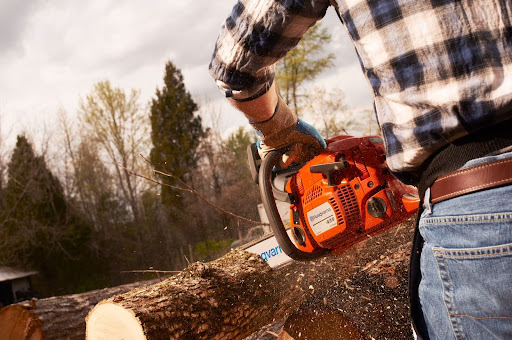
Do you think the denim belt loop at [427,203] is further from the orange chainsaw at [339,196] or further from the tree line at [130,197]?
the tree line at [130,197]

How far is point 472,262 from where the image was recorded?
0.81 metres

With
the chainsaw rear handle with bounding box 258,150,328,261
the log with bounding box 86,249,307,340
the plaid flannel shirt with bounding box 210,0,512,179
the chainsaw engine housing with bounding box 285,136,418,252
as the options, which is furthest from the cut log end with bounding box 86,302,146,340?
the plaid flannel shirt with bounding box 210,0,512,179

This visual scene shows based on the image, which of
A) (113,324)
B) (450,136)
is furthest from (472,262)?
(113,324)

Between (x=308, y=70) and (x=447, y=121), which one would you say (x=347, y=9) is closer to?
(x=447, y=121)

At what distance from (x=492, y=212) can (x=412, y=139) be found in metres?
0.23

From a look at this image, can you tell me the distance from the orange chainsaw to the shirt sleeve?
1.06 meters

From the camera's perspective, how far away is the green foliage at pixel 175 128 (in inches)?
890

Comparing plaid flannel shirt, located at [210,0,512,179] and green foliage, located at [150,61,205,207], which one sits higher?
green foliage, located at [150,61,205,207]

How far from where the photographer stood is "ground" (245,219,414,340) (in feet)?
8.92

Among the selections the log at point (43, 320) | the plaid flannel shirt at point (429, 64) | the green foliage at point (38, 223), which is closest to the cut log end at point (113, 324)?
the log at point (43, 320)

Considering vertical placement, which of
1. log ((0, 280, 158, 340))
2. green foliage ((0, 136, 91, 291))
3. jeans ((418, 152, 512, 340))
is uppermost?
green foliage ((0, 136, 91, 291))

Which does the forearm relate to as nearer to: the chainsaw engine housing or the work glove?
the work glove

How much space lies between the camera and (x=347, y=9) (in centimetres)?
93

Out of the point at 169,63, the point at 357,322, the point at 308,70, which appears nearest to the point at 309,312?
the point at 357,322
